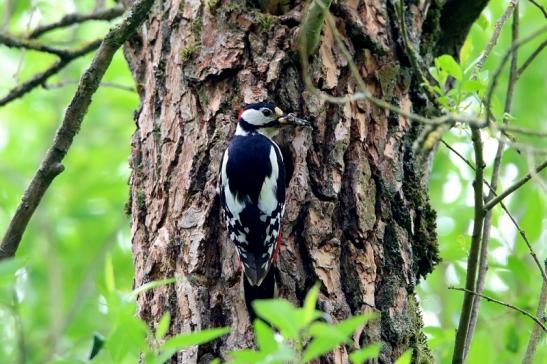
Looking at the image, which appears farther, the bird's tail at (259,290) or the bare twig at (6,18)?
the bare twig at (6,18)

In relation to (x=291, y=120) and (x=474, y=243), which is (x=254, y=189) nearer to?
(x=291, y=120)

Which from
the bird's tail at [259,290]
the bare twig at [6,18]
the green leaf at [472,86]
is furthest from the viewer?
the bare twig at [6,18]

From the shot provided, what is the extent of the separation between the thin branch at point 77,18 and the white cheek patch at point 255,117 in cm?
143

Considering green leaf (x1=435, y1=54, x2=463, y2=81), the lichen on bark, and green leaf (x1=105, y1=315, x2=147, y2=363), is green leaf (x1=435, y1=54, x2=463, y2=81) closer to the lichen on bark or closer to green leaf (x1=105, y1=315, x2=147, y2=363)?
the lichen on bark

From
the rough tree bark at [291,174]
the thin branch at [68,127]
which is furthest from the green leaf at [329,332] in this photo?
the thin branch at [68,127]

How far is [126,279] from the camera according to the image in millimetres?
7031

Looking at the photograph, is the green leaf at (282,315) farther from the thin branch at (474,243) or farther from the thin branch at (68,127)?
the thin branch at (68,127)

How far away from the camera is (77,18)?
186 inches

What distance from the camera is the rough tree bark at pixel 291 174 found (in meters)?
3.32

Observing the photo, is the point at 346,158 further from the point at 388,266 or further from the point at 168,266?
the point at 168,266

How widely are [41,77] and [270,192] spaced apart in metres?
1.52

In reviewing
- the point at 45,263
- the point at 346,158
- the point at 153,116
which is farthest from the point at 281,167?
the point at 45,263

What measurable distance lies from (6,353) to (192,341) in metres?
3.65

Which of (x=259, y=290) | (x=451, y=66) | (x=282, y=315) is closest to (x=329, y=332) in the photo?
(x=282, y=315)
